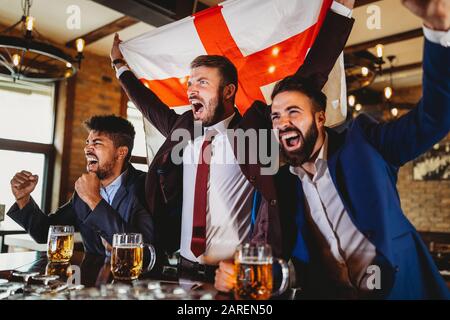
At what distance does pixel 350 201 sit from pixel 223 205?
0.59m

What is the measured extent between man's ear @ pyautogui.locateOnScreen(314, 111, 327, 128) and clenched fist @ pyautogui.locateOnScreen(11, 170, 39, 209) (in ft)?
Result: 4.94

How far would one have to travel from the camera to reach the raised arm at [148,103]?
2064mm

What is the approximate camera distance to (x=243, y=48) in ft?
5.90

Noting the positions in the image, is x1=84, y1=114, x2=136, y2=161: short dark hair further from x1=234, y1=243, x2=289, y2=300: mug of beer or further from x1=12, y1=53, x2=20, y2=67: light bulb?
x1=12, y1=53, x2=20, y2=67: light bulb

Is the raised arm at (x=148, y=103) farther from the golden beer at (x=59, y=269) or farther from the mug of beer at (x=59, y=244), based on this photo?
the golden beer at (x=59, y=269)

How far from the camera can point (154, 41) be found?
2.16 metres

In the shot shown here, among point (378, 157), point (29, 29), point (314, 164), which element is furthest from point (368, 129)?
point (29, 29)

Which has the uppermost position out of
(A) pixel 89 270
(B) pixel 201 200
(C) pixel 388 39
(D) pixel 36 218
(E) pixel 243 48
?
(C) pixel 388 39

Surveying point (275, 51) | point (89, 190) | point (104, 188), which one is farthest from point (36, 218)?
point (275, 51)

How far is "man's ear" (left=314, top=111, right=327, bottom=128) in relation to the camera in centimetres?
147

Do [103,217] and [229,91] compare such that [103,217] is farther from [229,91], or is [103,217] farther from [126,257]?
[229,91]

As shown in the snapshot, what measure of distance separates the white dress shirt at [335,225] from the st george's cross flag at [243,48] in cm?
24

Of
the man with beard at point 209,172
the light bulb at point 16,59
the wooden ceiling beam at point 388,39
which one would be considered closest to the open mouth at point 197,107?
the man with beard at point 209,172

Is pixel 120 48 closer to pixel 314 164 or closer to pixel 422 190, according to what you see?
pixel 314 164
